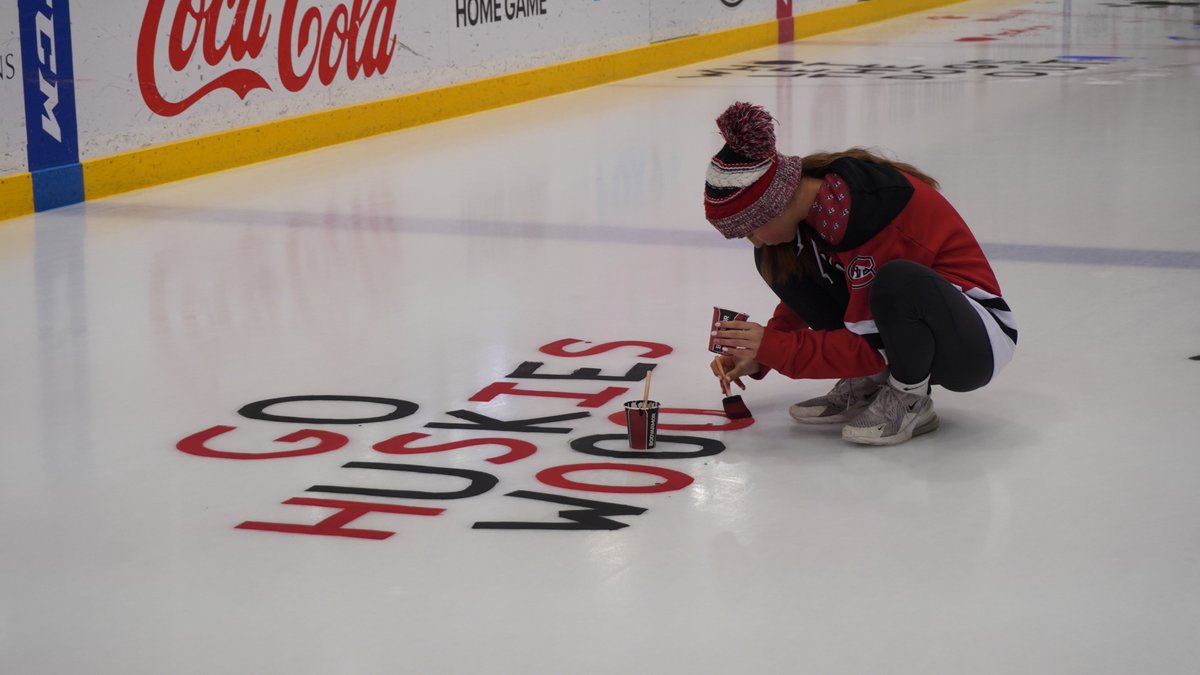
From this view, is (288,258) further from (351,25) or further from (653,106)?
(653,106)

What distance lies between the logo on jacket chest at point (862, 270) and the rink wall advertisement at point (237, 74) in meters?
4.54

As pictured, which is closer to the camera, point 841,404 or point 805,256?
point 805,256

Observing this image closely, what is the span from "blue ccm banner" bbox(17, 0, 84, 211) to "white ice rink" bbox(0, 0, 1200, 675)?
0.29 meters

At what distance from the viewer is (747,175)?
295cm

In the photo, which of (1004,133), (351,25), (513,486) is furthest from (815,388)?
(351,25)

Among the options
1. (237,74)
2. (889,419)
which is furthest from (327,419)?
(237,74)

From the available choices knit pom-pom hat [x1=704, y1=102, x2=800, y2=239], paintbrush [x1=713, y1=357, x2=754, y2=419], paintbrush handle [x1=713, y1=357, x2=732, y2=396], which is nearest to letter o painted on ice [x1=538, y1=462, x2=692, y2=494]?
paintbrush handle [x1=713, y1=357, x2=732, y2=396]

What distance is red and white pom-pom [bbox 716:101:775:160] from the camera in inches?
115

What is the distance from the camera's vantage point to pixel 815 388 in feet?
12.1

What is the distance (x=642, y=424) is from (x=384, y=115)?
19.5 feet

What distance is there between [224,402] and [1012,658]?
6.90 feet

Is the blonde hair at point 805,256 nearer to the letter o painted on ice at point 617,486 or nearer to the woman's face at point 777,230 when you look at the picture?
the woman's face at point 777,230

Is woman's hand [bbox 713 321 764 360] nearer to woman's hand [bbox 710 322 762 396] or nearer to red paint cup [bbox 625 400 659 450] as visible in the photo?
woman's hand [bbox 710 322 762 396]

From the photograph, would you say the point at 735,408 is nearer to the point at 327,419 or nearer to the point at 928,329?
Result: the point at 928,329
